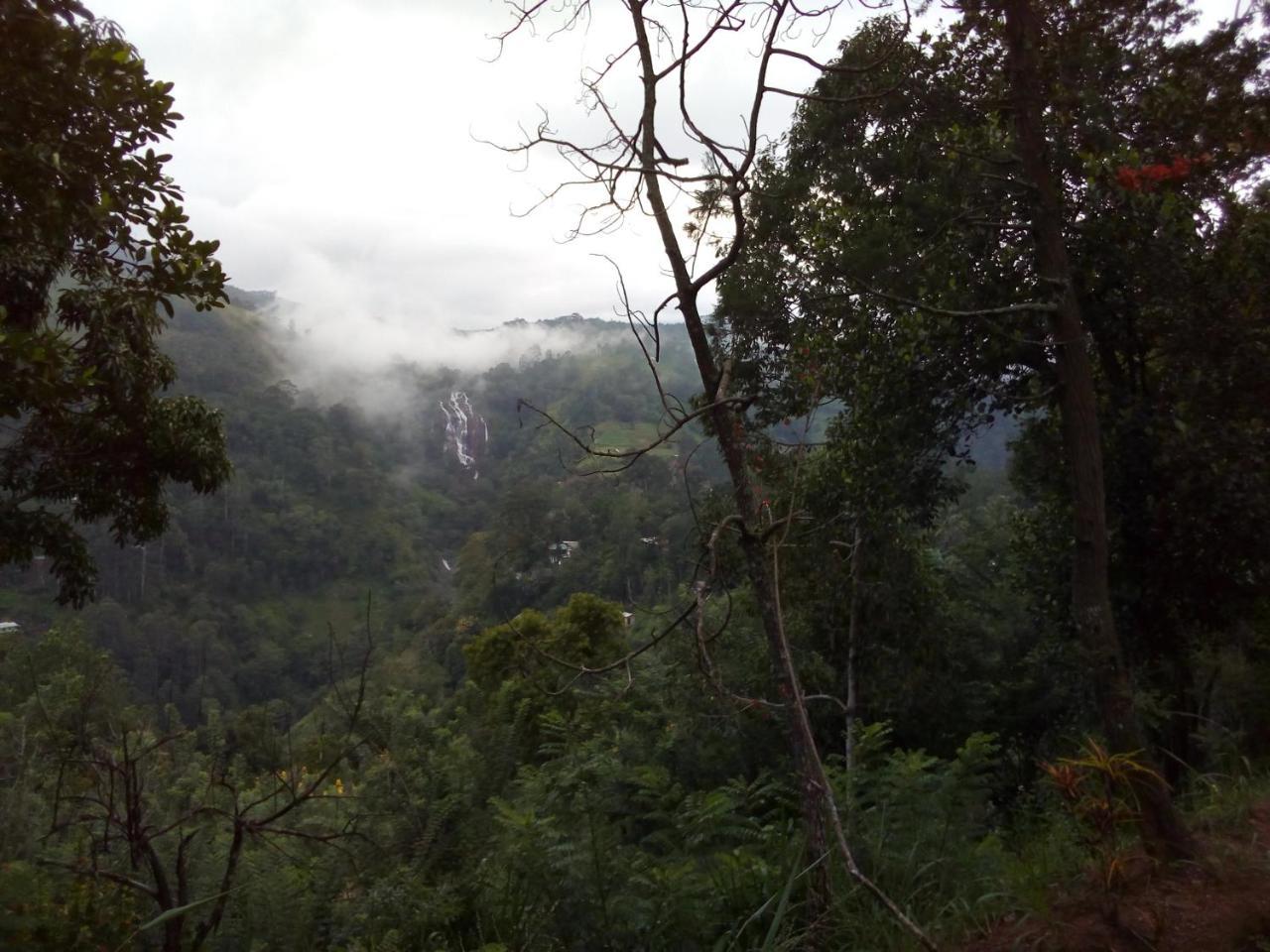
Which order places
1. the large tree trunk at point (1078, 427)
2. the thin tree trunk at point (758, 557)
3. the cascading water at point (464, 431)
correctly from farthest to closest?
the cascading water at point (464, 431) → the large tree trunk at point (1078, 427) → the thin tree trunk at point (758, 557)

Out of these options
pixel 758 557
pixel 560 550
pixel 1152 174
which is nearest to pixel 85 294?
pixel 758 557

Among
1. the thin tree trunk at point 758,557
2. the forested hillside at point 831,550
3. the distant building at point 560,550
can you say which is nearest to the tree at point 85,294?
the forested hillside at point 831,550

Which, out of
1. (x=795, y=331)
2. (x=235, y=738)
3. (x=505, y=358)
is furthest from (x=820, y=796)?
(x=505, y=358)

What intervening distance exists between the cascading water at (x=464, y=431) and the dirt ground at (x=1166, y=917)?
8798cm

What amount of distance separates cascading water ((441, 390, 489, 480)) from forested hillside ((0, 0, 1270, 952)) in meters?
83.4

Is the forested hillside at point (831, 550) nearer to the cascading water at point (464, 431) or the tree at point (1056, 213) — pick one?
the tree at point (1056, 213)

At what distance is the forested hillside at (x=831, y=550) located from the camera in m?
3.28

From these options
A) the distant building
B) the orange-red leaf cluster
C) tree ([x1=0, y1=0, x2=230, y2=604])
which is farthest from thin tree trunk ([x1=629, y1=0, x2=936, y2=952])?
the distant building

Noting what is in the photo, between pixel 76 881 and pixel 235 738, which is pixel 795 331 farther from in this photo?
pixel 235 738

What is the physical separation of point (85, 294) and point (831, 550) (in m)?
5.81

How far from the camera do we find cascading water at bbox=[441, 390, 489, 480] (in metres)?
93.9

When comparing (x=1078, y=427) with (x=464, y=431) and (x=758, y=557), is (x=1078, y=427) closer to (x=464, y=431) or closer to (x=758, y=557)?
(x=758, y=557)

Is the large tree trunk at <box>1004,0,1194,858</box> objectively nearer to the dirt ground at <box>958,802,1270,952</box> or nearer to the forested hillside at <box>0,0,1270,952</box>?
the forested hillside at <box>0,0,1270,952</box>

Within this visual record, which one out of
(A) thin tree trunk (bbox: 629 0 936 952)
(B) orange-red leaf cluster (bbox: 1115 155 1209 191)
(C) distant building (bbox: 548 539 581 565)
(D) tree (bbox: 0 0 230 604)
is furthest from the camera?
(C) distant building (bbox: 548 539 581 565)
